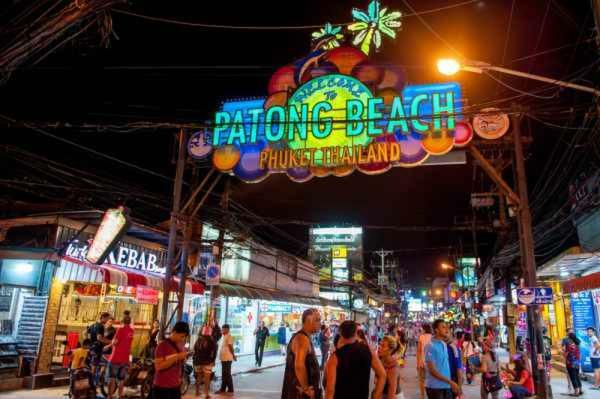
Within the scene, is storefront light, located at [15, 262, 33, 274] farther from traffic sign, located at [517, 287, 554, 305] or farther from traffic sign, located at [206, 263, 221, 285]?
traffic sign, located at [517, 287, 554, 305]

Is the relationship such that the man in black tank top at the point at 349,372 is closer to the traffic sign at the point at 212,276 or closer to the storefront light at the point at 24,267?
the traffic sign at the point at 212,276

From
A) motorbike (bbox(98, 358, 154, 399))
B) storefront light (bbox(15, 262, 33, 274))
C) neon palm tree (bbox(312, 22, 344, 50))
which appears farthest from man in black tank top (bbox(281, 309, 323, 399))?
storefront light (bbox(15, 262, 33, 274))

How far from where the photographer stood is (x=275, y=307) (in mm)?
31125

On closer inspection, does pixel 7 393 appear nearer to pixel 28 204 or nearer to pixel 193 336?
pixel 28 204

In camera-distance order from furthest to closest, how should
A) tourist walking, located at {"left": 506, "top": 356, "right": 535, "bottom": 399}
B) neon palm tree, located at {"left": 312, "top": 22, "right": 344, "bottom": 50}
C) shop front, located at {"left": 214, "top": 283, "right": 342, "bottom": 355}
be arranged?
shop front, located at {"left": 214, "top": 283, "right": 342, "bottom": 355} → neon palm tree, located at {"left": 312, "top": 22, "right": 344, "bottom": 50} → tourist walking, located at {"left": 506, "top": 356, "right": 535, "bottom": 399}

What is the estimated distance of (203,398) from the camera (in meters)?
12.2

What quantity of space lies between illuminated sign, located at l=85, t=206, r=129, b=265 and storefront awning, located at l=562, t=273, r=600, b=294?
1352 cm

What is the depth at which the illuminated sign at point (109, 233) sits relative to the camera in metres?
12.3

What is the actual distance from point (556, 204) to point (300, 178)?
16276 mm

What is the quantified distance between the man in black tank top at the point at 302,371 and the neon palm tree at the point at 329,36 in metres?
10.4

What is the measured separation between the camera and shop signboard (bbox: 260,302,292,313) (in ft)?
97.0

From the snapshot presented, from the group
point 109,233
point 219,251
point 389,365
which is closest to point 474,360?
point 389,365

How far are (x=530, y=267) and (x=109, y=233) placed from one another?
10989mm

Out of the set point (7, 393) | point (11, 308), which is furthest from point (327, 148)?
point (11, 308)
